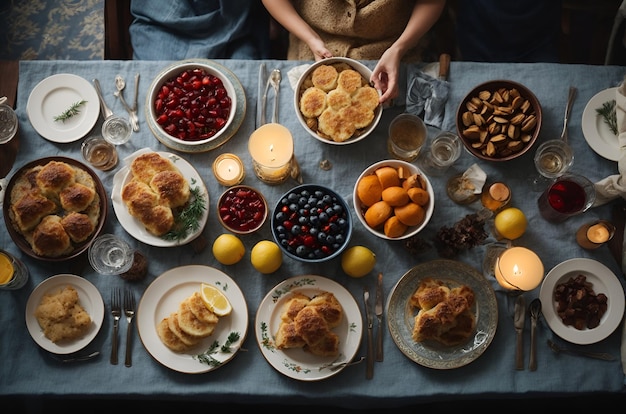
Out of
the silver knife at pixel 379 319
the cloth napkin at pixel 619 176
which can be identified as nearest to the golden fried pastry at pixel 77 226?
the silver knife at pixel 379 319

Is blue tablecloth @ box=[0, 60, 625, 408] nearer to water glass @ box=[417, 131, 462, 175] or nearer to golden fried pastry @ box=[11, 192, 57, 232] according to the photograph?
water glass @ box=[417, 131, 462, 175]

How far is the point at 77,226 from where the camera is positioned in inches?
70.3

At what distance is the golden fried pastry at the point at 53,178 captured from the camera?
5.94ft

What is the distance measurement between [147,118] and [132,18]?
0.89 metres

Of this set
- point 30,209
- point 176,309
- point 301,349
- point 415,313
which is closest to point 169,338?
point 176,309

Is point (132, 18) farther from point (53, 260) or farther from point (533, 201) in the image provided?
point (533, 201)

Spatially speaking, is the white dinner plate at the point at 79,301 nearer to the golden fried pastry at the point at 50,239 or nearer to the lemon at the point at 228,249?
the golden fried pastry at the point at 50,239

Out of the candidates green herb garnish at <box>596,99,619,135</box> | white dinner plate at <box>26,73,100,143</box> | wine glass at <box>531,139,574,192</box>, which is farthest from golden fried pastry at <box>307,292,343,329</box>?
green herb garnish at <box>596,99,619,135</box>

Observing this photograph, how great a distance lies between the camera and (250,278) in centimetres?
187

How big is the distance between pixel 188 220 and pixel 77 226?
0.41 metres

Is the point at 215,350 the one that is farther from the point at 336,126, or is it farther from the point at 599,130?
the point at 599,130

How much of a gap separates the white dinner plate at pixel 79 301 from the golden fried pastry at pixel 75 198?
268 millimetres

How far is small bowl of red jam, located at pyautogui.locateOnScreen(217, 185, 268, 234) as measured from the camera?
183 centimetres

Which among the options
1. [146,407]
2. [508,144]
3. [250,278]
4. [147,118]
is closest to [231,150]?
[147,118]
